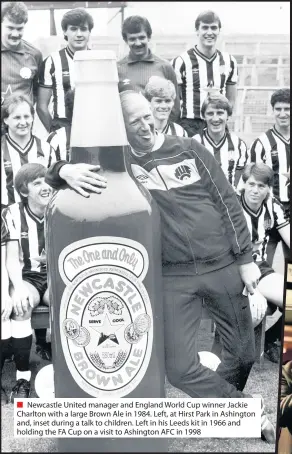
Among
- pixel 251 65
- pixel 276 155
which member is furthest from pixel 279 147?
pixel 251 65

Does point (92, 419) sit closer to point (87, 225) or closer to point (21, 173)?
point (87, 225)

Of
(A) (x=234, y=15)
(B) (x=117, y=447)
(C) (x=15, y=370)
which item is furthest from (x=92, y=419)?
(A) (x=234, y=15)

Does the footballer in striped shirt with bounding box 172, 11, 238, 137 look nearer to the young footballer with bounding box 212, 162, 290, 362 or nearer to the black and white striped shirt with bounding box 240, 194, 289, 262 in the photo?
the young footballer with bounding box 212, 162, 290, 362

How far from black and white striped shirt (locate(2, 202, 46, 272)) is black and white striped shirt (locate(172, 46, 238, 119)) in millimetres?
759

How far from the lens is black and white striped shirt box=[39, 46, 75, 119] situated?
9.49ft

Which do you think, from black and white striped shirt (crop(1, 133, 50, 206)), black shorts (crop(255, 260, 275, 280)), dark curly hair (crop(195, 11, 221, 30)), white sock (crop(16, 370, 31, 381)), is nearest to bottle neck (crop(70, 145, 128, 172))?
black and white striped shirt (crop(1, 133, 50, 206))

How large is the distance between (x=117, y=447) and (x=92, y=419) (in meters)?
0.16

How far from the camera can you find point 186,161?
2949 millimetres

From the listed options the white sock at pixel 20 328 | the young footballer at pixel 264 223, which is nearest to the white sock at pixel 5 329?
the white sock at pixel 20 328

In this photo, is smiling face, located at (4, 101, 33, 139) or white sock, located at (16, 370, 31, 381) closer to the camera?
smiling face, located at (4, 101, 33, 139)

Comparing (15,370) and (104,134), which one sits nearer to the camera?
(104,134)

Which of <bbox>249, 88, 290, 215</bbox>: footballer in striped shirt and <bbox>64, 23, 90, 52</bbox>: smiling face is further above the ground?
<bbox>64, 23, 90, 52</bbox>: smiling face

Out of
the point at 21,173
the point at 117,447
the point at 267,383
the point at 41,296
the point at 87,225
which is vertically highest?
the point at 21,173

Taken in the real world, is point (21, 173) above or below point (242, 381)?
above
